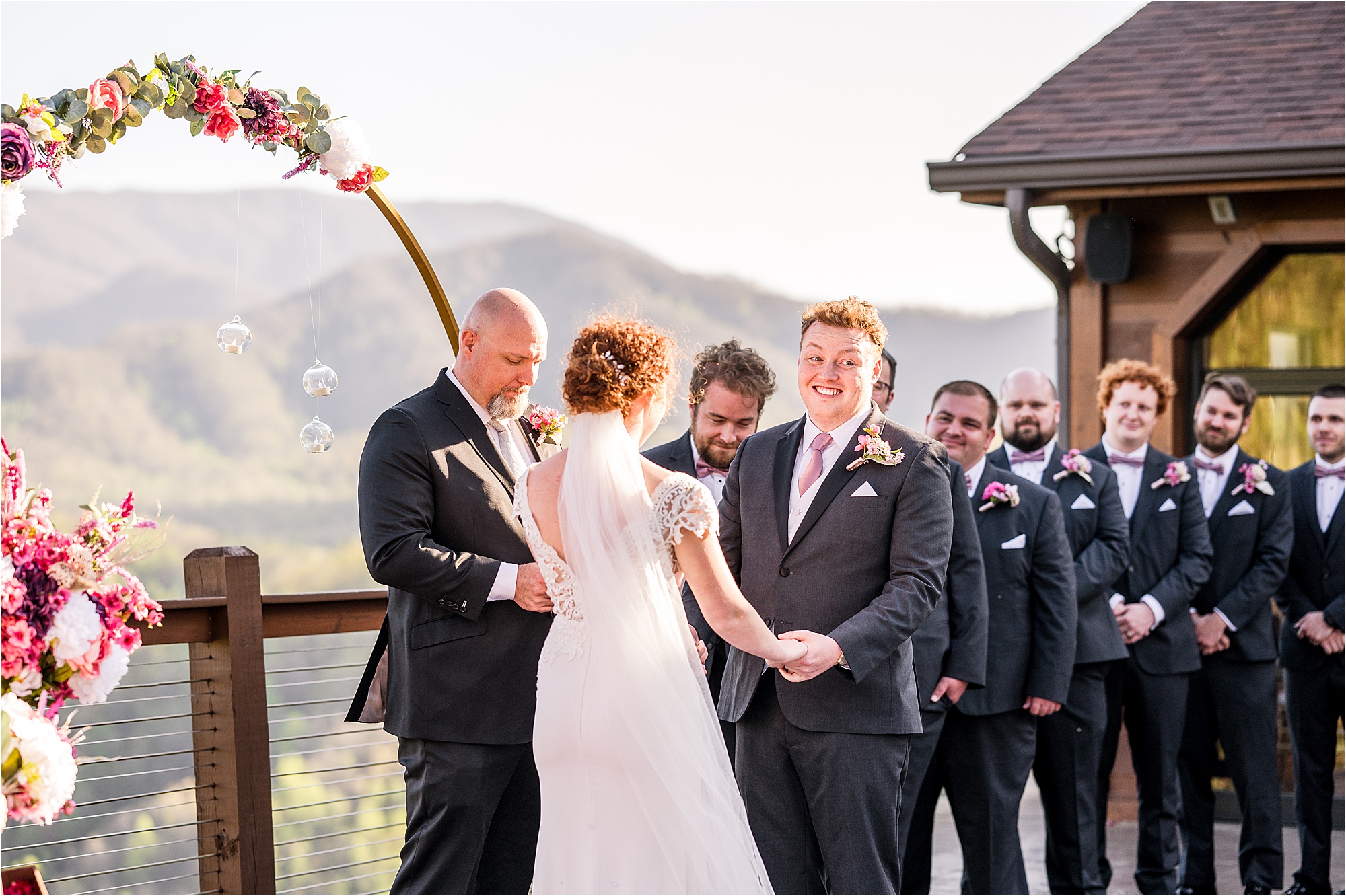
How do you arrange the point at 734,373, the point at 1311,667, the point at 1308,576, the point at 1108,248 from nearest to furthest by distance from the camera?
the point at 734,373 < the point at 1311,667 < the point at 1308,576 < the point at 1108,248

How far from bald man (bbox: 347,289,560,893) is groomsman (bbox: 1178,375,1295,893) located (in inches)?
135

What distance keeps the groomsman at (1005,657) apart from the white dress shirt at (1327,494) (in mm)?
1944

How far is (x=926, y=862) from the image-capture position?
5.18m

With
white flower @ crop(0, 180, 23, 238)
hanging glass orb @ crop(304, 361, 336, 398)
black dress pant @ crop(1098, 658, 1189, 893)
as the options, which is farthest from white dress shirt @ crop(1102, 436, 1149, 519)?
white flower @ crop(0, 180, 23, 238)

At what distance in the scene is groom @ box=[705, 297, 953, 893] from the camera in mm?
3553

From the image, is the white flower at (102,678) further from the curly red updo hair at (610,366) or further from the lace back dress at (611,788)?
the curly red updo hair at (610,366)

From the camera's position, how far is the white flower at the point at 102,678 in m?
2.79

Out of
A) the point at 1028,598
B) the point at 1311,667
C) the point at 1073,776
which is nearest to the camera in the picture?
the point at 1028,598

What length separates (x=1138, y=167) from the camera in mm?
7109

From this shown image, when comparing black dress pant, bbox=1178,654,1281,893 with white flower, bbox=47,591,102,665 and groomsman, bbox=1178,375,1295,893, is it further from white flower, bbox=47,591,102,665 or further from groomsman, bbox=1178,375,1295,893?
white flower, bbox=47,591,102,665

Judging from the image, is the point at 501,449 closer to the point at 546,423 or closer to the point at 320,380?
the point at 546,423

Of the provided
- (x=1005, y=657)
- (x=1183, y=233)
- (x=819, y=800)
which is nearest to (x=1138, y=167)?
(x=1183, y=233)

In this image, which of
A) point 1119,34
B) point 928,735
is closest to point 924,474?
point 928,735

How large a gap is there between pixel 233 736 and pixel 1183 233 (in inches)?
227
